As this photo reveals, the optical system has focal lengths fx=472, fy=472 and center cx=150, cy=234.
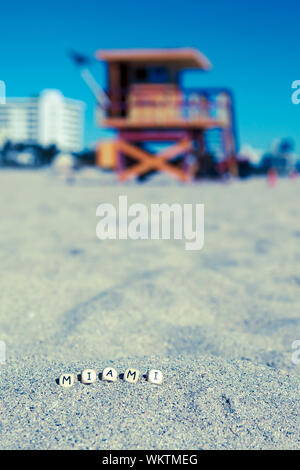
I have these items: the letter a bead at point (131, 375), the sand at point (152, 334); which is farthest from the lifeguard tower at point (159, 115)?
the letter a bead at point (131, 375)

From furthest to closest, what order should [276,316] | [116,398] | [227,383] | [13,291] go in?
[13,291]
[276,316]
[227,383]
[116,398]

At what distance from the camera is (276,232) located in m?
4.89

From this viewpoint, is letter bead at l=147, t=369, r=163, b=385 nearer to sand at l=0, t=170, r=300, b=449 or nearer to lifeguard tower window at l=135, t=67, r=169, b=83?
sand at l=0, t=170, r=300, b=449

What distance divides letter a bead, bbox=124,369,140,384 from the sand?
4 centimetres

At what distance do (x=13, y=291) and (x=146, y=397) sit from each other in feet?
5.63

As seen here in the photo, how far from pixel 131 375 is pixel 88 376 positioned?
0.18 m

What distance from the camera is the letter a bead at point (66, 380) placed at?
6.45 feet

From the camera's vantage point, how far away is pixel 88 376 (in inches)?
78.6

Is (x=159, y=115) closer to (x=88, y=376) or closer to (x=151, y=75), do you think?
(x=151, y=75)

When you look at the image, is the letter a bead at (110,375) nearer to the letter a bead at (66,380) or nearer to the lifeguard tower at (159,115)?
the letter a bead at (66,380)

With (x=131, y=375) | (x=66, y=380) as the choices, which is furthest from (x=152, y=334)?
(x=66, y=380)

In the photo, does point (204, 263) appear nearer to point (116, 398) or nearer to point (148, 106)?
point (116, 398)

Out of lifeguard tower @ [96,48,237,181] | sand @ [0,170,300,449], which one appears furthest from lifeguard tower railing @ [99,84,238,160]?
sand @ [0,170,300,449]

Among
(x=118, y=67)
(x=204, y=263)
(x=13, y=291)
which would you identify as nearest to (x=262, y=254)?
(x=204, y=263)
